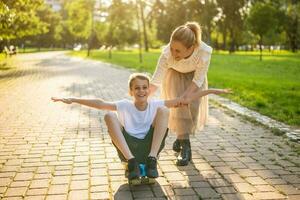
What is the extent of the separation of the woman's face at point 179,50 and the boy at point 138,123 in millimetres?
565

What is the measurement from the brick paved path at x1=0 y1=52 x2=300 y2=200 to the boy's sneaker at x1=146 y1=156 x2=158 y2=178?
14 centimetres

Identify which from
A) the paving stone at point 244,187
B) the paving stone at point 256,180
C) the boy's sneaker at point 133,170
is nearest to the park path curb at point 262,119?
the paving stone at point 256,180

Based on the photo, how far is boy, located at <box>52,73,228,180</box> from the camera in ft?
15.9

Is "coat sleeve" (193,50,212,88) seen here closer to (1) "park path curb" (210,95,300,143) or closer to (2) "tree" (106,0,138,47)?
(1) "park path curb" (210,95,300,143)

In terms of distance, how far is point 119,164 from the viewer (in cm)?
573

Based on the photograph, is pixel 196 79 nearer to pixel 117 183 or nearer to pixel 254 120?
pixel 117 183

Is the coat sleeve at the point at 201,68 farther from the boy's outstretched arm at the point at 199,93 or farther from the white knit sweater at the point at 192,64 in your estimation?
the boy's outstretched arm at the point at 199,93

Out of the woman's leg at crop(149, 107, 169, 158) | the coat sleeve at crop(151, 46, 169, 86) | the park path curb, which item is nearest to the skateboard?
the woman's leg at crop(149, 107, 169, 158)

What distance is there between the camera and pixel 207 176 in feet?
17.0

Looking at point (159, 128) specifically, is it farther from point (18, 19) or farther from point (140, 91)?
point (18, 19)

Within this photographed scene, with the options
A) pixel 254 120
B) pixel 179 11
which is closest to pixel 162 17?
pixel 179 11

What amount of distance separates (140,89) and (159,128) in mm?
477

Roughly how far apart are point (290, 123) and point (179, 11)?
52.1 m

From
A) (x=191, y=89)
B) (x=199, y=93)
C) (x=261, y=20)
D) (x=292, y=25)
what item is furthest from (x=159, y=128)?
(x=292, y=25)
